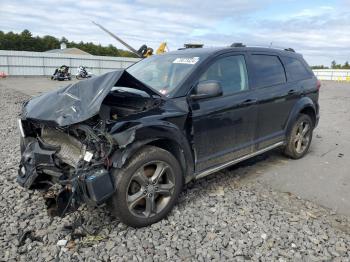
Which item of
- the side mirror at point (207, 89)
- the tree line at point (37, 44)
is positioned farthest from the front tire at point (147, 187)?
the tree line at point (37, 44)

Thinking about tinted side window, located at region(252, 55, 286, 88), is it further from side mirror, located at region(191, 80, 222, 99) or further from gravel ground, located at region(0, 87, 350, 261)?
gravel ground, located at region(0, 87, 350, 261)

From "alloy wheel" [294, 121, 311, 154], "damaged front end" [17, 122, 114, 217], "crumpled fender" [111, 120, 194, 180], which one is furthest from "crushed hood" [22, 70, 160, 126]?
"alloy wheel" [294, 121, 311, 154]

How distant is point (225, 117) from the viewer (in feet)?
14.9

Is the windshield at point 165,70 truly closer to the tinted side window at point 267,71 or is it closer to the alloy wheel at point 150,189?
the alloy wheel at point 150,189

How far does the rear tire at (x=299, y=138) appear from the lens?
618cm

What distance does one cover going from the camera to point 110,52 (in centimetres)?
8131

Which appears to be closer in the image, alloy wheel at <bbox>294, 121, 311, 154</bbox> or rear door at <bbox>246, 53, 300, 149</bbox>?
rear door at <bbox>246, 53, 300, 149</bbox>

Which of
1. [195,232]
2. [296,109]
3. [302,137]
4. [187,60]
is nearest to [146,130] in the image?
[195,232]

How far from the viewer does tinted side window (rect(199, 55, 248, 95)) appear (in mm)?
4586

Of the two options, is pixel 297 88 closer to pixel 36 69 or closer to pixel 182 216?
pixel 182 216

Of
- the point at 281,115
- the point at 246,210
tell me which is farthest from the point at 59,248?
the point at 281,115

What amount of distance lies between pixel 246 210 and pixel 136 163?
1.53m

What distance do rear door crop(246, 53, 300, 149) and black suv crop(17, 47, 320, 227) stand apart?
0.02 meters

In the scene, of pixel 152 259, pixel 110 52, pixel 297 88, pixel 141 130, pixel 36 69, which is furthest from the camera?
pixel 110 52
